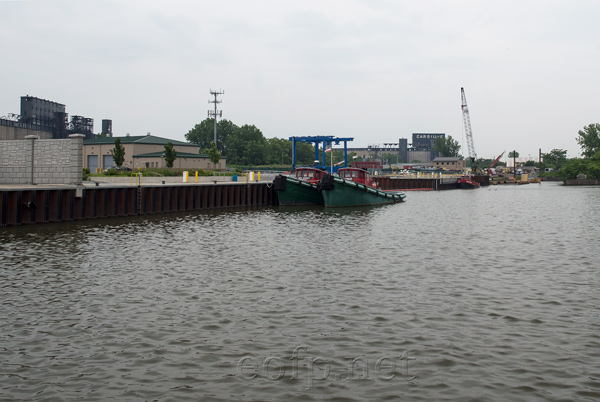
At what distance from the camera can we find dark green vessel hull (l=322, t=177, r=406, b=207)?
4709 centimetres

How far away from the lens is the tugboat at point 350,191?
46750 millimetres

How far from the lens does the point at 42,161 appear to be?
35.4 m

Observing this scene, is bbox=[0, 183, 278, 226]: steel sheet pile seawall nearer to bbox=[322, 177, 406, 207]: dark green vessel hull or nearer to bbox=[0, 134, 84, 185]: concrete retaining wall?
bbox=[0, 134, 84, 185]: concrete retaining wall

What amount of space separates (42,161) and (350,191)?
25.4 metres

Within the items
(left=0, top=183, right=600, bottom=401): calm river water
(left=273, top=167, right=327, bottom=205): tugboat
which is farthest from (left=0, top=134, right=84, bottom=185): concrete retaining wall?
(left=273, top=167, right=327, bottom=205): tugboat

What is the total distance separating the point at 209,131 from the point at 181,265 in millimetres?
160578

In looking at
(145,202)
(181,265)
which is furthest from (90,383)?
(145,202)

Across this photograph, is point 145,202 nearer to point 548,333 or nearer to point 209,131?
point 548,333

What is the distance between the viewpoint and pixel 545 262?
20.0m

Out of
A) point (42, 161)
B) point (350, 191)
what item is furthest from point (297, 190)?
point (42, 161)

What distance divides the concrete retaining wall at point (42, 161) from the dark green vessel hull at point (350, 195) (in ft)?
67.9

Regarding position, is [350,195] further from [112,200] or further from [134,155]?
[134,155]

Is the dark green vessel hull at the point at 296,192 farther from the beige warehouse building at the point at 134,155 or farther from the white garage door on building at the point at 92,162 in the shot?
the white garage door on building at the point at 92,162

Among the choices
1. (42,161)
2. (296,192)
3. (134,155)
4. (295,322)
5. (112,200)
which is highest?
(134,155)
